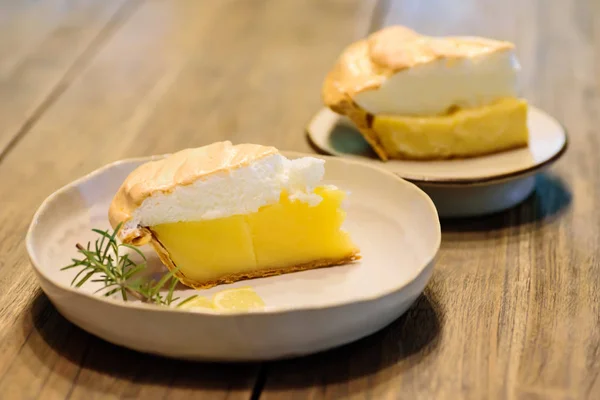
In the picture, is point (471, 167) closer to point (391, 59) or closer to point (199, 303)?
point (391, 59)

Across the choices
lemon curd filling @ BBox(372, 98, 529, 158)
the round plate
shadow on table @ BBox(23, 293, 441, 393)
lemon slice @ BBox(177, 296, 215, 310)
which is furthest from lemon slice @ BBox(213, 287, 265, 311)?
lemon curd filling @ BBox(372, 98, 529, 158)

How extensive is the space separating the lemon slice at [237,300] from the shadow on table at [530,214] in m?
0.48

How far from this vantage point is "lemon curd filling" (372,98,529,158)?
160 centimetres

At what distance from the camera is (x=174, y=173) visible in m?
1.20

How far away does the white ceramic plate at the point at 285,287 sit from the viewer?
0.99 m

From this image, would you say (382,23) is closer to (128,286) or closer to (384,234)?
(384,234)

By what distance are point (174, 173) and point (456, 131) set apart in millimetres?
689

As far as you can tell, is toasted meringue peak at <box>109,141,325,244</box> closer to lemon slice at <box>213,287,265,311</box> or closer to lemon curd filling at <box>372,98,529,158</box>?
lemon slice at <box>213,287,265,311</box>

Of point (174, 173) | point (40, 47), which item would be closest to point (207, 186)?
point (174, 173)

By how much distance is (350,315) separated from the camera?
1016 millimetres

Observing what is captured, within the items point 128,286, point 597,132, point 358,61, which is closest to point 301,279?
point 128,286

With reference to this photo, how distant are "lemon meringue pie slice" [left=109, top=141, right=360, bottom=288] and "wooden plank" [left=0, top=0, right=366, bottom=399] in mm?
200

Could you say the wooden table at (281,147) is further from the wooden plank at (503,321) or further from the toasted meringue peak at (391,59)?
the toasted meringue peak at (391,59)

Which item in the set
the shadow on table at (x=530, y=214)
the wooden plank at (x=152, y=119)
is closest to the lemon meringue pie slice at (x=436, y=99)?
the shadow on table at (x=530, y=214)
